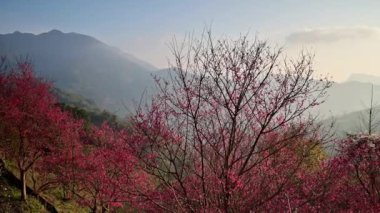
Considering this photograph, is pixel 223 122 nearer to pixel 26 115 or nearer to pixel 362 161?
pixel 362 161

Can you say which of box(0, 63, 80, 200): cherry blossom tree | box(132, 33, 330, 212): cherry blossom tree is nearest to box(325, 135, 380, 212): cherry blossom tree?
box(132, 33, 330, 212): cherry blossom tree

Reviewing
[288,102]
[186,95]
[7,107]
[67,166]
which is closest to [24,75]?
[7,107]

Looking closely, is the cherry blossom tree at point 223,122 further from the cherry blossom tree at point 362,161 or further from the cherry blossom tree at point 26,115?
the cherry blossom tree at point 26,115

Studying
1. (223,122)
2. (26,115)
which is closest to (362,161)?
(223,122)

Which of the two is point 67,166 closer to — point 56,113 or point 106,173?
point 106,173

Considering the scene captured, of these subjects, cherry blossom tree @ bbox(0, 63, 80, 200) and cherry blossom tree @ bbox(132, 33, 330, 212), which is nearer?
cherry blossom tree @ bbox(132, 33, 330, 212)

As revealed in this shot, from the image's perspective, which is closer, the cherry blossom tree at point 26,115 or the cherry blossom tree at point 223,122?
the cherry blossom tree at point 223,122

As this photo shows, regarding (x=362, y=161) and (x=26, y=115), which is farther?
(x=26, y=115)

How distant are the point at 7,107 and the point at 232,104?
1472cm

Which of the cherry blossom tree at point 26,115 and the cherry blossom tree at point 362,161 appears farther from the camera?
the cherry blossom tree at point 26,115

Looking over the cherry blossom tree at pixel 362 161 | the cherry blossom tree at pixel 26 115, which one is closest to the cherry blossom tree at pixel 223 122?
the cherry blossom tree at pixel 362 161

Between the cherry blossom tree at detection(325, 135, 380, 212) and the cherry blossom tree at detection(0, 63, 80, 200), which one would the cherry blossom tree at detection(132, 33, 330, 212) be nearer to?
the cherry blossom tree at detection(325, 135, 380, 212)

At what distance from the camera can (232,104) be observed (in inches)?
366

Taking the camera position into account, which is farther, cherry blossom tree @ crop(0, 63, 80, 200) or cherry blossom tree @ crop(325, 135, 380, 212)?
cherry blossom tree @ crop(0, 63, 80, 200)
